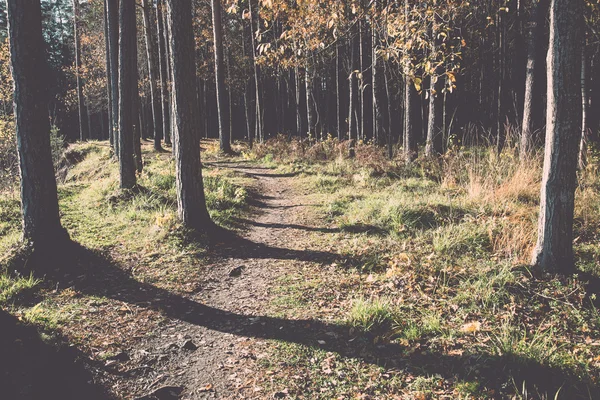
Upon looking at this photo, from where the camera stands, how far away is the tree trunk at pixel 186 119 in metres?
6.41

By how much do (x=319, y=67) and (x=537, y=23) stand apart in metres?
16.6

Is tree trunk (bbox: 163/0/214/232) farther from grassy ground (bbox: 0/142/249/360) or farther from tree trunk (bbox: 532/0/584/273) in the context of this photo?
tree trunk (bbox: 532/0/584/273)

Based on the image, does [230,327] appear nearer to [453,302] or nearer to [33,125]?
[453,302]

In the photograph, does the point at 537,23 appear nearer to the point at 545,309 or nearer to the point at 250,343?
the point at 545,309

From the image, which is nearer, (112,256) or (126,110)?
(112,256)

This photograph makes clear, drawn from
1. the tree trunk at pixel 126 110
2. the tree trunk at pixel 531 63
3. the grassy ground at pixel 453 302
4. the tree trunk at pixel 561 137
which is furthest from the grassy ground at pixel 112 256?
the tree trunk at pixel 531 63

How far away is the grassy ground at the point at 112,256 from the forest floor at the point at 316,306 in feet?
0.09

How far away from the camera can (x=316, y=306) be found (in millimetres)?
4680

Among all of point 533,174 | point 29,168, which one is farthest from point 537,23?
point 29,168

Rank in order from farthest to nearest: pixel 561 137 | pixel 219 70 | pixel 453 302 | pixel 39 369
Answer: pixel 219 70, pixel 453 302, pixel 561 137, pixel 39 369

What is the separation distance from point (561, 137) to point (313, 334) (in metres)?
3.45

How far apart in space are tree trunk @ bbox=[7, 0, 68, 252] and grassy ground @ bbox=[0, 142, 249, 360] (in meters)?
0.48

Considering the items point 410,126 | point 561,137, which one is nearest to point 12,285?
point 561,137

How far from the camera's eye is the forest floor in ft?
10.9
